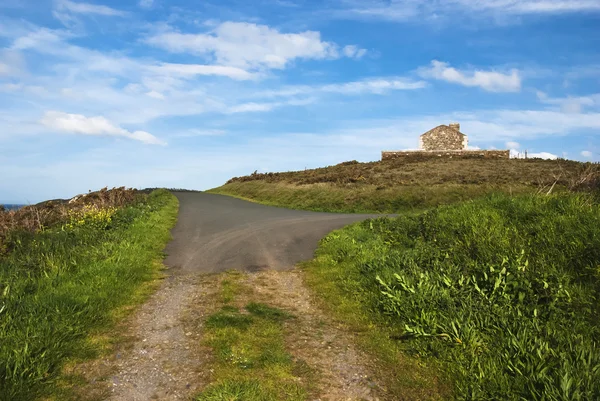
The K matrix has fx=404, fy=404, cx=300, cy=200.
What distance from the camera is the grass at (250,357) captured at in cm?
498

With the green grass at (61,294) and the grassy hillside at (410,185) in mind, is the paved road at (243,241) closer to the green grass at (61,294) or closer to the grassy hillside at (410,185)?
the green grass at (61,294)

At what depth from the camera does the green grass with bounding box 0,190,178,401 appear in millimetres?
5406

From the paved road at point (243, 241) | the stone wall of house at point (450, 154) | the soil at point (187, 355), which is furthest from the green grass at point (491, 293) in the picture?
the stone wall of house at point (450, 154)

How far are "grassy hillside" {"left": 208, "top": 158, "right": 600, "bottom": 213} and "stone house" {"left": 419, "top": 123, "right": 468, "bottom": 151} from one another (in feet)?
52.3

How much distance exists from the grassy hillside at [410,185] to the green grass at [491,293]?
13.5 metres

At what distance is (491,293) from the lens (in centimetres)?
766

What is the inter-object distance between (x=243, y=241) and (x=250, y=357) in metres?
8.60

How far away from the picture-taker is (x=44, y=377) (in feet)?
17.5

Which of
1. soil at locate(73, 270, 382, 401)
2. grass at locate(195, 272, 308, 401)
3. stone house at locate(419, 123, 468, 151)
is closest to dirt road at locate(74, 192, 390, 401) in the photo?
soil at locate(73, 270, 382, 401)

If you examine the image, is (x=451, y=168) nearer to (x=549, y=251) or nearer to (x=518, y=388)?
(x=549, y=251)

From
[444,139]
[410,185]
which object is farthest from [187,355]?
[444,139]

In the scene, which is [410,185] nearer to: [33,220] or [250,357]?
[33,220]

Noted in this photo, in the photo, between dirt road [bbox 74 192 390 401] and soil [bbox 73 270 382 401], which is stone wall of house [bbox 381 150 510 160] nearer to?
dirt road [bbox 74 192 390 401]

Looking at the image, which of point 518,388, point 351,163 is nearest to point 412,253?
point 518,388
